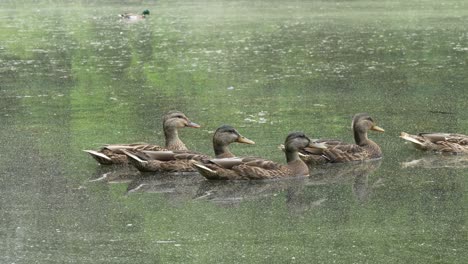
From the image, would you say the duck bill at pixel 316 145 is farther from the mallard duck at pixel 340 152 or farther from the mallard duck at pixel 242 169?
the mallard duck at pixel 242 169

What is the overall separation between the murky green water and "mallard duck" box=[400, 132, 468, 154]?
120 millimetres

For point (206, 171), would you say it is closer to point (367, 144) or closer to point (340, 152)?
point (340, 152)

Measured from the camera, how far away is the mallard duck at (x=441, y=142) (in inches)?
→ 339

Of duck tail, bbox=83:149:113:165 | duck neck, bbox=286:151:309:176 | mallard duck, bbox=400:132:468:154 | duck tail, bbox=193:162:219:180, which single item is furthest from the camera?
A: mallard duck, bbox=400:132:468:154

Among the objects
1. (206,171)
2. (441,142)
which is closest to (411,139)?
(441,142)

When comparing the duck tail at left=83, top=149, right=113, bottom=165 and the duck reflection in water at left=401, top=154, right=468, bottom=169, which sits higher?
the duck tail at left=83, top=149, right=113, bottom=165

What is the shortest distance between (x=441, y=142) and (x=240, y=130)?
6.41 feet

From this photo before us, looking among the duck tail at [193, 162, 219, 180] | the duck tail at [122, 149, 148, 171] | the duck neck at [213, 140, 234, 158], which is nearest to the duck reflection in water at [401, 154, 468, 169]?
the duck neck at [213, 140, 234, 158]

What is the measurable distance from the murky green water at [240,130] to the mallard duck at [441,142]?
0.12m

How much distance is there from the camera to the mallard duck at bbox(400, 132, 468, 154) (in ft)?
28.2

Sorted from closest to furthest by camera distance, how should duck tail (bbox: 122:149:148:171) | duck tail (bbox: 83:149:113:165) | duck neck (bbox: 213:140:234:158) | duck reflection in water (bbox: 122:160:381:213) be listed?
duck reflection in water (bbox: 122:160:381:213), duck tail (bbox: 122:149:148:171), duck neck (bbox: 213:140:234:158), duck tail (bbox: 83:149:113:165)

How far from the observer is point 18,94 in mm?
12625

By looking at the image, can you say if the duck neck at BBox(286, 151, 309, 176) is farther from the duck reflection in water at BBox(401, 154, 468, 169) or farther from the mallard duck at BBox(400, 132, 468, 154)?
the mallard duck at BBox(400, 132, 468, 154)

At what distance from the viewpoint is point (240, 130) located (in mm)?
9672
